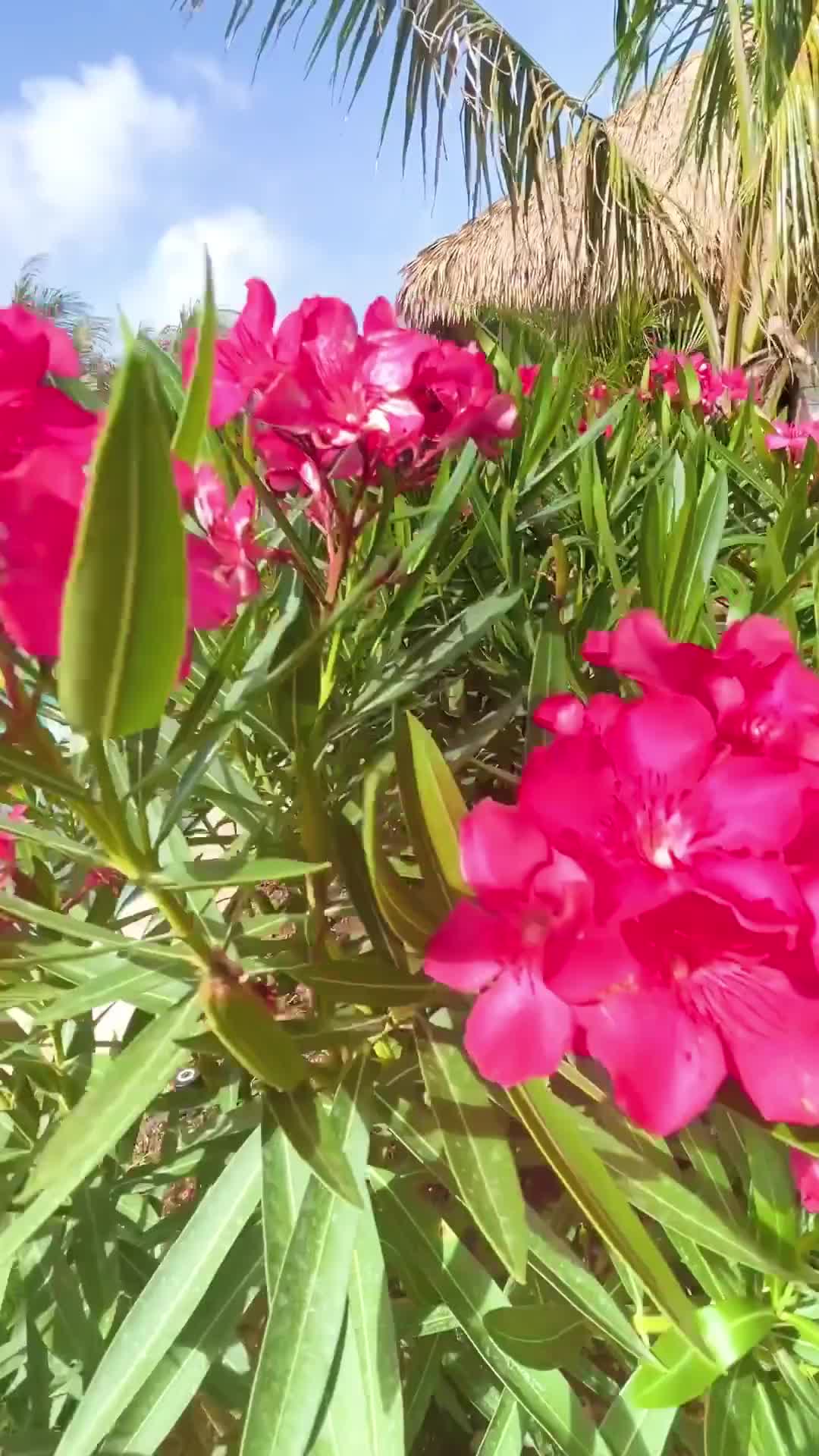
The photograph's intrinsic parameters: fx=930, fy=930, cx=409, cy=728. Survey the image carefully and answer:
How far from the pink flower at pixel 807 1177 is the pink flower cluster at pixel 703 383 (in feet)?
5.29

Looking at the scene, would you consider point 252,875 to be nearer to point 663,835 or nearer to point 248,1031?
point 248,1031

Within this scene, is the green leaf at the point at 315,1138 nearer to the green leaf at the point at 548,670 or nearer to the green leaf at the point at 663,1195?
the green leaf at the point at 663,1195

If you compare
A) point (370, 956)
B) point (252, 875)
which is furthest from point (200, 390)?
point (370, 956)

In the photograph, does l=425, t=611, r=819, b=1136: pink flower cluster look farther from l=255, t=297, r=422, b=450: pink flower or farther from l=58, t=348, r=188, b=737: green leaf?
l=255, t=297, r=422, b=450: pink flower

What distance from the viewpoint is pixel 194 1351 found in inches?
22.3

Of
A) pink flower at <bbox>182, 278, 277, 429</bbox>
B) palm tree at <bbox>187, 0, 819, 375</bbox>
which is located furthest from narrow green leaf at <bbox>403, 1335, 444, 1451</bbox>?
palm tree at <bbox>187, 0, 819, 375</bbox>

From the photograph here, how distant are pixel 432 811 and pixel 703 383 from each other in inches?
75.0

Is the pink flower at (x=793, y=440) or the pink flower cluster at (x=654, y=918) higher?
the pink flower cluster at (x=654, y=918)

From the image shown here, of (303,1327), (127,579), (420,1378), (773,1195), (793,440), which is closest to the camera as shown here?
(127,579)

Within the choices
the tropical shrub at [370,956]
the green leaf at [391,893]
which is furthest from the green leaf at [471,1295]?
the green leaf at [391,893]

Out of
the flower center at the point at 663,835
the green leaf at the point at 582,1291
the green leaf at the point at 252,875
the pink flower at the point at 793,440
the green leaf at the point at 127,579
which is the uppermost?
the green leaf at the point at 127,579

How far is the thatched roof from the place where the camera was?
16.5 ft

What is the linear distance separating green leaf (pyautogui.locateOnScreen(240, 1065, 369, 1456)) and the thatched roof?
460cm

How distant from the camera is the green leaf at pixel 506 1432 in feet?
1.93
